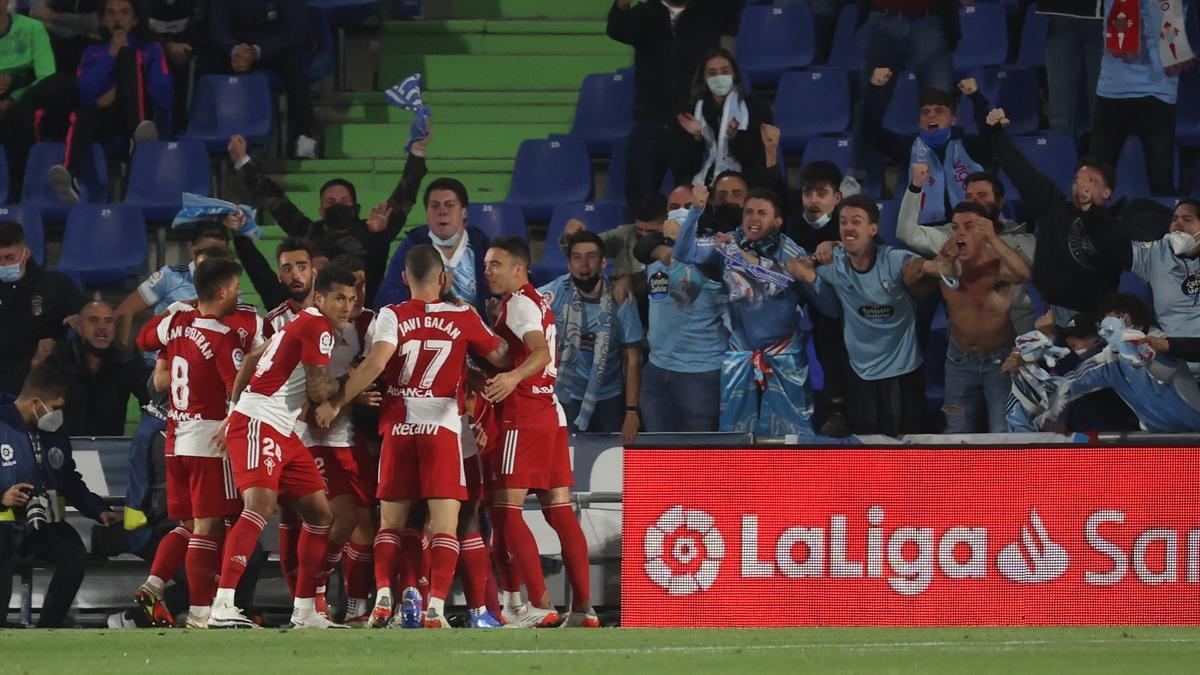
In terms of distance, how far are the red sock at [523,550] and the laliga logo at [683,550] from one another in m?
0.59

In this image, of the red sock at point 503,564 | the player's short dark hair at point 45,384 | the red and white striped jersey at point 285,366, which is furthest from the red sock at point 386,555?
the player's short dark hair at point 45,384

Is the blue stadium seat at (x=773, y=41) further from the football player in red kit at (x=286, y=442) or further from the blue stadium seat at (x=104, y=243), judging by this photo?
the football player in red kit at (x=286, y=442)

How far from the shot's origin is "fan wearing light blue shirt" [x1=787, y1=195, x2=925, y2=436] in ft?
34.5

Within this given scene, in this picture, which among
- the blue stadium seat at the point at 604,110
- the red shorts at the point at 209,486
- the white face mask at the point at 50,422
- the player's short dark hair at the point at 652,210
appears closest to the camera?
the red shorts at the point at 209,486

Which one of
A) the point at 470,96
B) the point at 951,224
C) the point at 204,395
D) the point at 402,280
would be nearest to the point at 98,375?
the point at 402,280

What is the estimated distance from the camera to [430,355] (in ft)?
30.0

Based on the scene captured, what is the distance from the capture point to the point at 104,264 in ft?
43.8

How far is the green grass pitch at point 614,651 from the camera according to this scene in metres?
6.69

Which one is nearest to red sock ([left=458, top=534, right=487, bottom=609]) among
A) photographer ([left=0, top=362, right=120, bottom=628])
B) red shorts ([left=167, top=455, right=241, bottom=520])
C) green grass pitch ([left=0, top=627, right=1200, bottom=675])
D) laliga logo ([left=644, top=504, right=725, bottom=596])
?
laliga logo ([left=644, top=504, right=725, bottom=596])

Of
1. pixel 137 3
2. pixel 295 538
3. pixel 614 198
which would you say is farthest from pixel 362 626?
pixel 137 3

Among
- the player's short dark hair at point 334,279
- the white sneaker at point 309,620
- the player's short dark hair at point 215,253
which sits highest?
the player's short dark hair at point 215,253

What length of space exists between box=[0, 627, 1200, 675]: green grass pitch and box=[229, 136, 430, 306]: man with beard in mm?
3593

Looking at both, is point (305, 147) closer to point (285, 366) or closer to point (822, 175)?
point (822, 175)

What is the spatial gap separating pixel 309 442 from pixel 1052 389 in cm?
398
